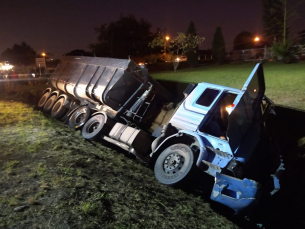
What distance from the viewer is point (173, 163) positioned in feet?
17.9

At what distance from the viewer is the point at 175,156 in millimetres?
5484

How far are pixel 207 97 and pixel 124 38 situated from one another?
3317 cm

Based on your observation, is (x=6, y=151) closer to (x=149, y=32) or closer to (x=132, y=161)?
(x=132, y=161)

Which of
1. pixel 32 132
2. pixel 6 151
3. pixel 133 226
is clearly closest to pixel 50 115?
pixel 32 132

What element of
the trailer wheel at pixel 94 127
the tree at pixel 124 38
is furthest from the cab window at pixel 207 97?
the tree at pixel 124 38

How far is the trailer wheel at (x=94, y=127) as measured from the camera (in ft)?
24.6

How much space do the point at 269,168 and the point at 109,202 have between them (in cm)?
380

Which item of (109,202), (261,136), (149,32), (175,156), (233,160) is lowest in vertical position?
(109,202)

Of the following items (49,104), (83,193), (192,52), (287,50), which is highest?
(192,52)

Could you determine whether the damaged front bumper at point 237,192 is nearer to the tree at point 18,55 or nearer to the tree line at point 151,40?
the tree line at point 151,40

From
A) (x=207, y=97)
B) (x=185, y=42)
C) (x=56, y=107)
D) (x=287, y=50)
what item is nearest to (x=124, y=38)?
(x=185, y=42)

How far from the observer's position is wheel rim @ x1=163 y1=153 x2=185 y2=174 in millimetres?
5328

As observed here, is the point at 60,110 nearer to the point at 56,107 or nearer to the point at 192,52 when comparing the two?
the point at 56,107

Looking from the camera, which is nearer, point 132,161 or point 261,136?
point 261,136
